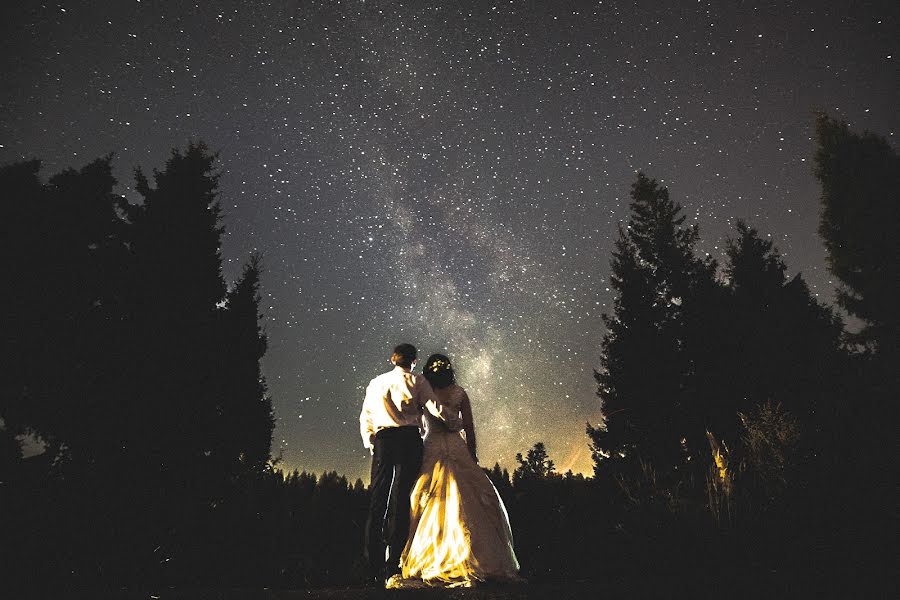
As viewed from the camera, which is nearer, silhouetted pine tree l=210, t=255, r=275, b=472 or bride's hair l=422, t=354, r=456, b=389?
bride's hair l=422, t=354, r=456, b=389

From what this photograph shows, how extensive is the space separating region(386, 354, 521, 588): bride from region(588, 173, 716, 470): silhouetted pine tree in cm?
1430

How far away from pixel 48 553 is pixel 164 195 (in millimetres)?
9509

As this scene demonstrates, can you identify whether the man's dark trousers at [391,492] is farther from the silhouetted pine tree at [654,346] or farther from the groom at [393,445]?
the silhouetted pine tree at [654,346]

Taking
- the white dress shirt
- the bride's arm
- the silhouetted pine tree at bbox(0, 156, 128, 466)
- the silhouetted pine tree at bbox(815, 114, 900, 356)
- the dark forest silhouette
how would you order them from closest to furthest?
the white dress shirt → the bride's arm → the dark forest silhouette → the silhouetted pine tree at bbox(0, 156, 128, 466) → the silhouetted pine tree at bbox(815, 114, 900, 356)

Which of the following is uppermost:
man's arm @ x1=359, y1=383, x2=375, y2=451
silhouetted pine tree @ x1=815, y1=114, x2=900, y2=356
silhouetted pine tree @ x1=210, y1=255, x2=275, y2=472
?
silhouetted pine tree @ x1=815, y1=114, x2=900, y2=356

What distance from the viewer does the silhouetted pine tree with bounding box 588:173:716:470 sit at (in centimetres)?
1775

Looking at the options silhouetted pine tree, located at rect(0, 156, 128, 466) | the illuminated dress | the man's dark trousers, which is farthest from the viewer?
silhouetted pine tree, located at rect(0, 156, 128, 466)

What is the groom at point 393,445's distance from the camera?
13.7 ft

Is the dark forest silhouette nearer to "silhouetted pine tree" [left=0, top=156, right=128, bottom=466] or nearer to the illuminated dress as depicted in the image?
"silhouetted pine tree" [left=0, top=156, right=128, bottom=466]

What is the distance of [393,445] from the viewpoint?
172 inches

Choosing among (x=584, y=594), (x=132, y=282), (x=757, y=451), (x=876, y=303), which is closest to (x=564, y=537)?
(x=757, y=451)

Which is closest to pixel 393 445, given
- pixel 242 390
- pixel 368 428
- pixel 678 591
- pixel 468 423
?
pixel 368 428

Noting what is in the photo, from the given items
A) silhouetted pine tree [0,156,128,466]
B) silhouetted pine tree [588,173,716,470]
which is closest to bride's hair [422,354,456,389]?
silhouetted pine tree [0,156,128,466]

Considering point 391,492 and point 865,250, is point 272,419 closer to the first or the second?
point 391,492
